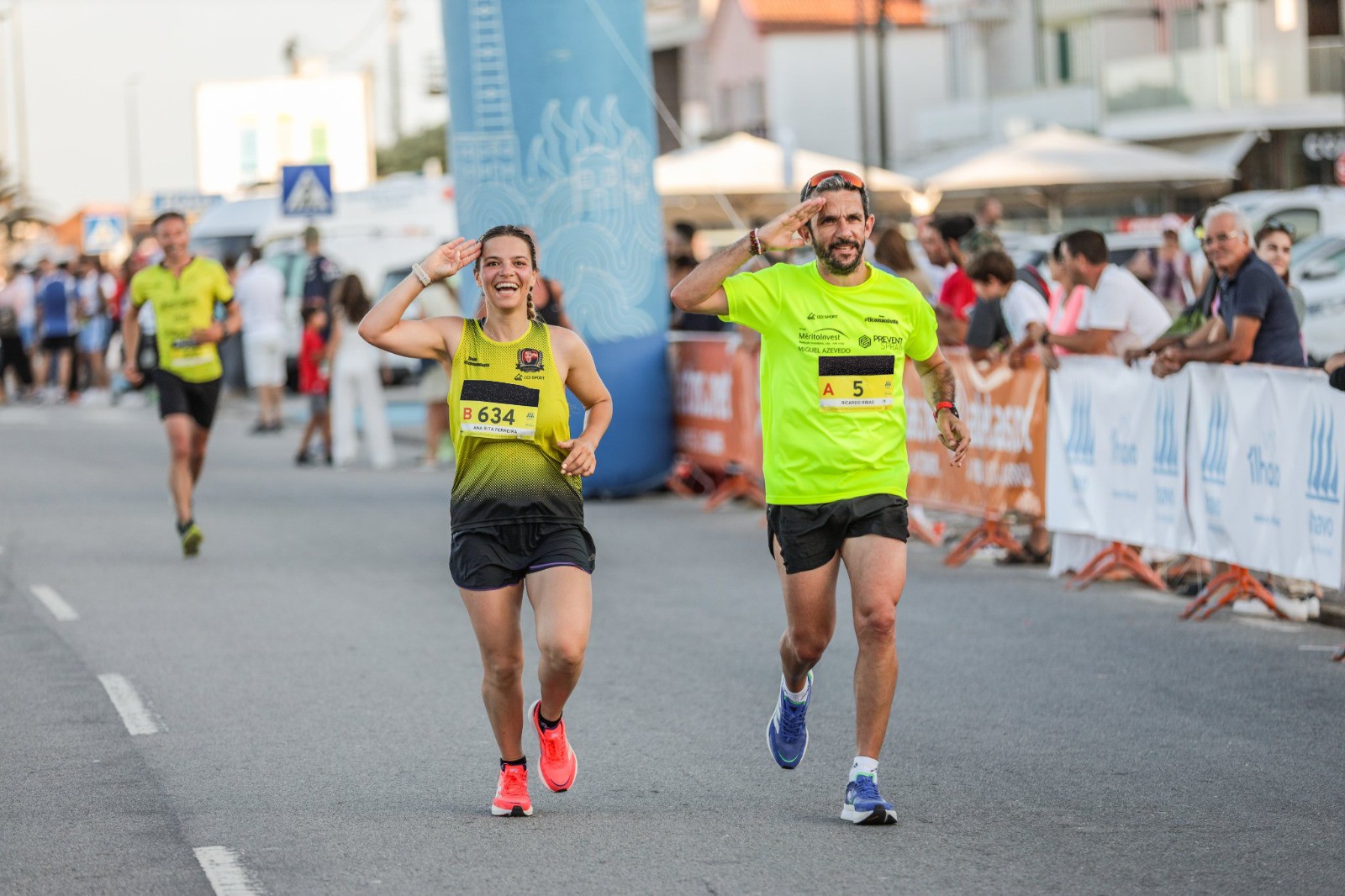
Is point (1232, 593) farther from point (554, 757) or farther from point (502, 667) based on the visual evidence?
point (502, 667)

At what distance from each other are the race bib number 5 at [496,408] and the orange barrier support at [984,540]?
702 cm

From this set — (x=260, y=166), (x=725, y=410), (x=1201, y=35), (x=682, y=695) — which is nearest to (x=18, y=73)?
(x=260, y=166)

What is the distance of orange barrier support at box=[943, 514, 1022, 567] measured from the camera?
13133 mm

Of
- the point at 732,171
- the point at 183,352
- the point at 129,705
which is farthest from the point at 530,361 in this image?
the point at 732,171

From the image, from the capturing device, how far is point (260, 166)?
5441cm

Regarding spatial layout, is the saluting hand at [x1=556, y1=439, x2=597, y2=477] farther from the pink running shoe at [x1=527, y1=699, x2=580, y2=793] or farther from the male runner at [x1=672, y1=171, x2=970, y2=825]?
the pink running shoe at [x1=527, y1=699, x2=580, y2=793]

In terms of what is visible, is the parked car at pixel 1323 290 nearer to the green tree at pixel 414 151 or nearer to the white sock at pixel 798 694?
the white sock at pixel 798 694

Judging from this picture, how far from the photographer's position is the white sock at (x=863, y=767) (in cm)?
641

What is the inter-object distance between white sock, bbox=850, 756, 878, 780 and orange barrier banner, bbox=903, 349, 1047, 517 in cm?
603

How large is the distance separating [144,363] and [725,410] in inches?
741

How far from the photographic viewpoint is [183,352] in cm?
1364

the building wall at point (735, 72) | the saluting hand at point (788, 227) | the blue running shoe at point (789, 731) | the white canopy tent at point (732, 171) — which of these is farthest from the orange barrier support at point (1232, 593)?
the building wall at point (735, 72)

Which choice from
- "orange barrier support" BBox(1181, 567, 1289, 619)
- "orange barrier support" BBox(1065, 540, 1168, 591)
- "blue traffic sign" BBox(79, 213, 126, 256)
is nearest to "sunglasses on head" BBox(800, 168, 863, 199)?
"orange barrier support" BBox(1181, 567, 1289, 619)

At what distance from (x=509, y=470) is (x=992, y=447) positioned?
721 cm
